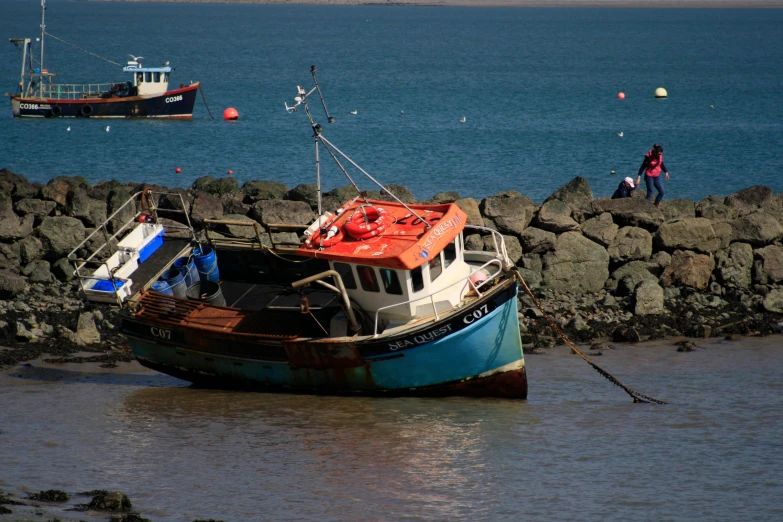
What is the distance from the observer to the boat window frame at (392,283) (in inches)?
592

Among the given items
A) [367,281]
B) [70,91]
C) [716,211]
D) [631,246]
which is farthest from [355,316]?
[70,91]

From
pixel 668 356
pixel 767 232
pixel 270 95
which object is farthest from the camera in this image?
pixel 270 95

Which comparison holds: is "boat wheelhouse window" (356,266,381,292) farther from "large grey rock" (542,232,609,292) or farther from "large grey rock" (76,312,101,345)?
"large grey rock" (542,232,609,292)

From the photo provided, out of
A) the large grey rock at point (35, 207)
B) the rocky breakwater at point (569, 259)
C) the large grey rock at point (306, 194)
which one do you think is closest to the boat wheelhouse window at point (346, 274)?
the rocky breakwater at point (569, 259)

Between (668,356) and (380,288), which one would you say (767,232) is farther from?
→ (380,288)

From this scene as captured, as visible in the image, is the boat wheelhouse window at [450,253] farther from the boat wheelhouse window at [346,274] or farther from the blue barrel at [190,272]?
the blue barrel at [190,272]

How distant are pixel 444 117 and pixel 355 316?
37.6 metres

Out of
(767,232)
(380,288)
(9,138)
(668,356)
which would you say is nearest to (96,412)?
(380,288)

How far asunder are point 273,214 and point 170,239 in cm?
442

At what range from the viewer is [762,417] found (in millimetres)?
14945

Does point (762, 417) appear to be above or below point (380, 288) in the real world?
below

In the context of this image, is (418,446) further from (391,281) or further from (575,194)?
(575,194)

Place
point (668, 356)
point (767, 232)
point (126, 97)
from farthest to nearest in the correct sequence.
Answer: point (126, 97) < point (767, 232) < point (668, 356)

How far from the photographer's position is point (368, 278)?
600 inches
